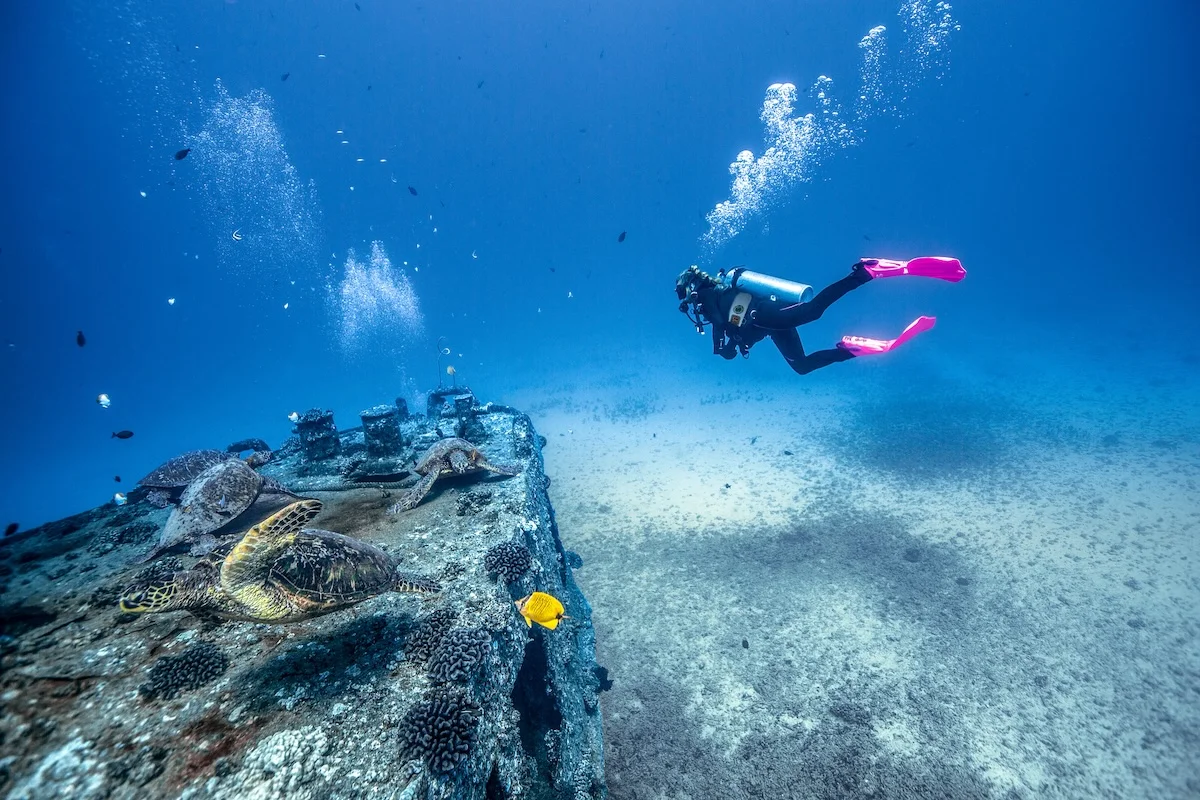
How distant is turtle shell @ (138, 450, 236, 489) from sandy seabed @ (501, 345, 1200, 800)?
912 centimetres

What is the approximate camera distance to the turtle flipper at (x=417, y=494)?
7396mm

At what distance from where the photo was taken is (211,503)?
22.1 feet

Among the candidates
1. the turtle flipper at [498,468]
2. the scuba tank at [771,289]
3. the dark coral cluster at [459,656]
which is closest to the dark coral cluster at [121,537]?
the turtle flipper at [498,468]

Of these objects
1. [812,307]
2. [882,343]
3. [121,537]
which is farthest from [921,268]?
[121,537]

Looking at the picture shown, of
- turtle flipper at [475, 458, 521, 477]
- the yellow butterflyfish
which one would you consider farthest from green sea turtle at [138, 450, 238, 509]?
the yellow butterflyfish

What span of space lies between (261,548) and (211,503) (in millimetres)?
5090

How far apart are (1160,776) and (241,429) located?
85.8m

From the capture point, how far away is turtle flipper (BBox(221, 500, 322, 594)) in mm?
3157

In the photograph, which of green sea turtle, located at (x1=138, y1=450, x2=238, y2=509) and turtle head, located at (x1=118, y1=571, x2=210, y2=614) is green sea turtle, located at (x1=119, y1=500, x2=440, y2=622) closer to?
turtle head, located at (x1=118, y1=571, x2=210, y2=614)

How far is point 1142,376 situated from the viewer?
2650 centimetres

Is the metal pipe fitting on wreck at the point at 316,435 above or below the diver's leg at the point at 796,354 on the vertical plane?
above

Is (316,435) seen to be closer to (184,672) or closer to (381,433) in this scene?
(381,433)

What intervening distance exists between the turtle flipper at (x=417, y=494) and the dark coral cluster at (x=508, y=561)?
236 cm

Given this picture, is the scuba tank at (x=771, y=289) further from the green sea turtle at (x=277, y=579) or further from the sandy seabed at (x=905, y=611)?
the green sea turtle at (x=277, y=579)
